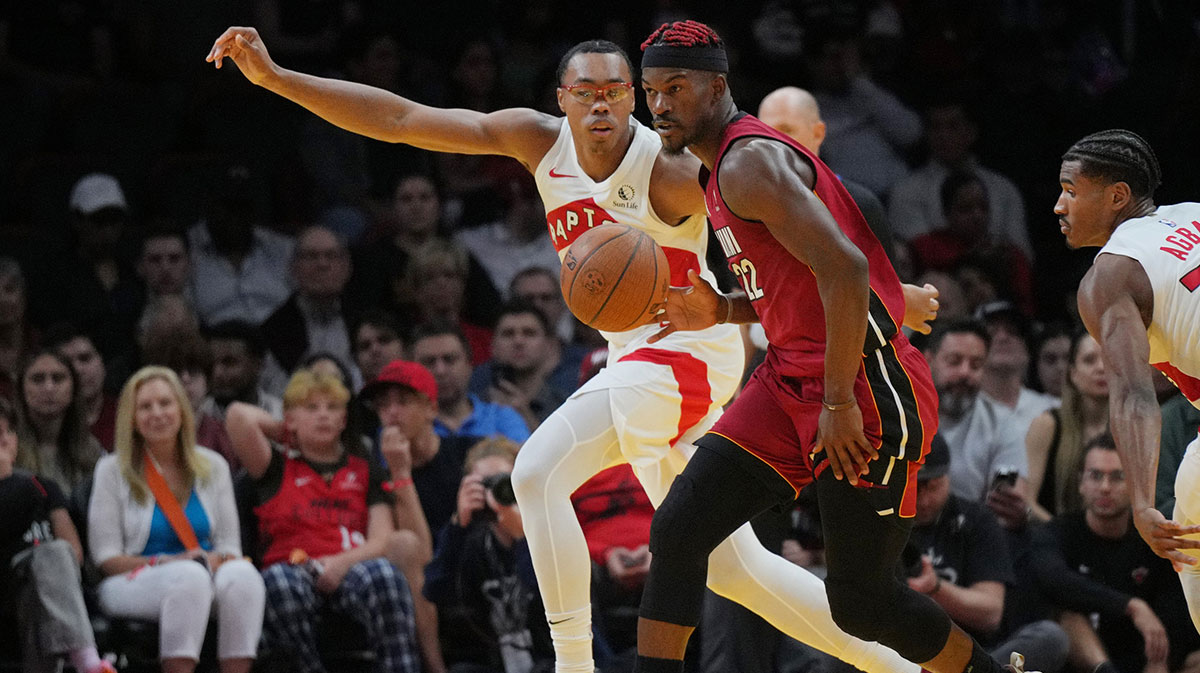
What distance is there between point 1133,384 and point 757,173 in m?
1.18

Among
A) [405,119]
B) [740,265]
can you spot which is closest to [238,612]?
[405,119]

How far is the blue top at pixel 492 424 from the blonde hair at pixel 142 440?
50.7 inches

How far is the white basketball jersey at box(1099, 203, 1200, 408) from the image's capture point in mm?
4406

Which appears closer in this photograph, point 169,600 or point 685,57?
point 685,57

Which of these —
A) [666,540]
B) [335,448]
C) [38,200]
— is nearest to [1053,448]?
[335,448]

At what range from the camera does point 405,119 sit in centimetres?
519

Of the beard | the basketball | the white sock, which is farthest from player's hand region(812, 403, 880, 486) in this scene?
the white sock

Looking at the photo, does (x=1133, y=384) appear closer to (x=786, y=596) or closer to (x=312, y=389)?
(x=786, y=596)

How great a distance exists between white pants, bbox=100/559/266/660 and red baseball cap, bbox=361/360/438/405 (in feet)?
4.05

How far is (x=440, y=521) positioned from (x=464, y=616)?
74 cm

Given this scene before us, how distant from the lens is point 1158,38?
10.6 metres

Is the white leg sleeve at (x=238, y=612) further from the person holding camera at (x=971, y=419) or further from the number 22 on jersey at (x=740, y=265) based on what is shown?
the person holding camera at (x=971, y=419)

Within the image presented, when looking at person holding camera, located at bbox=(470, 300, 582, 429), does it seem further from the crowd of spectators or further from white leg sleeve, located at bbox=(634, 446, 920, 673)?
white leg sleeve, located at bbox=(634, 446, 920, 673)

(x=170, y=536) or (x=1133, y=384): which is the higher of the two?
(x=1133, y=384)
